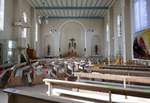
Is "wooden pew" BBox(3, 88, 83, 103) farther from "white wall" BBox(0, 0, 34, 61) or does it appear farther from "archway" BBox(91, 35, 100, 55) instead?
"archway" BBox(91, 35, 100, 55)

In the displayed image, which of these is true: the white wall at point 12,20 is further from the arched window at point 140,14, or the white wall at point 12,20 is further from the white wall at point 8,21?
the arched window at point 140,14

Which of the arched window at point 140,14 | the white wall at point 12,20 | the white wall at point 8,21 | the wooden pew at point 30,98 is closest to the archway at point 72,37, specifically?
the white wall at point 12,20

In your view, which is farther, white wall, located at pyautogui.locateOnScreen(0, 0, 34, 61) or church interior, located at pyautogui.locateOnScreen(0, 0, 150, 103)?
white wall, located at pyautogui.locateOnScreen(0, 0, 34, 61)

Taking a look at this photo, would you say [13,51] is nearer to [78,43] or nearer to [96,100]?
[96,100]

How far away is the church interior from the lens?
422 cm

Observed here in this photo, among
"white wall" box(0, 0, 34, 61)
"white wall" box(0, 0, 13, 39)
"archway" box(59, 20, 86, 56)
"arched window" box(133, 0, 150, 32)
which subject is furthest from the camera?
"archway" box(59, 20, 86, 56)

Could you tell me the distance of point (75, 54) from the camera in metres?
25.6

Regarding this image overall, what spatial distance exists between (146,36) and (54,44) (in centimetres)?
1761

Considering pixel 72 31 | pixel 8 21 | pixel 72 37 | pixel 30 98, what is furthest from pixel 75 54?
pixel 30 98

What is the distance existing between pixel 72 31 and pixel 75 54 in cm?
328

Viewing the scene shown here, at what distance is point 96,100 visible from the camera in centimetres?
413

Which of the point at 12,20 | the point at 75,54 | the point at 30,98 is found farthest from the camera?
the point at 75,54

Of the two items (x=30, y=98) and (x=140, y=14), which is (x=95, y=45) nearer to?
(x=140, y=14)

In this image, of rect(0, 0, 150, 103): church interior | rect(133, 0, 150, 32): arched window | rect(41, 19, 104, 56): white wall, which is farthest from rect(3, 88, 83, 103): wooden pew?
rect(41, 19, 104, 56): white wall
